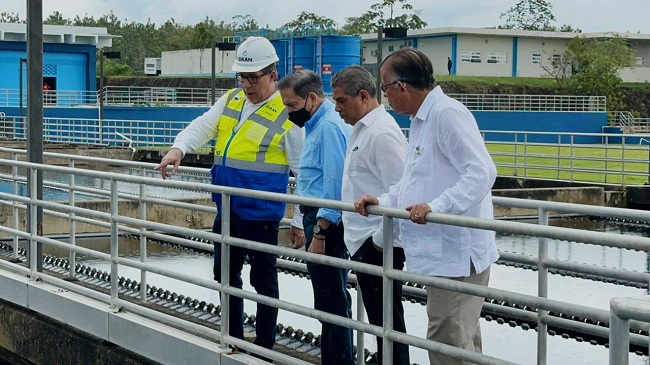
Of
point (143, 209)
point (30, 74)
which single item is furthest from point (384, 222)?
point (30, 74)

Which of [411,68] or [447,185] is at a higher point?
[411,68]

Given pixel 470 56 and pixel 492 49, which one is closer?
pixel 470 56

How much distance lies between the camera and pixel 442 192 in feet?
15.4

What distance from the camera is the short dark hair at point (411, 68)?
474 centimetres

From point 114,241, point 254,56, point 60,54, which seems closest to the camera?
point 254,56

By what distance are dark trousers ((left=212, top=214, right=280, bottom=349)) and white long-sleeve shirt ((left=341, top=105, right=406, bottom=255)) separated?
998mm

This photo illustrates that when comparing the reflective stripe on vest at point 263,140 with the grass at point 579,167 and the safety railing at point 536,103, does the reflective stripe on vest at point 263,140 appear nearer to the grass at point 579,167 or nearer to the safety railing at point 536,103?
the grass at point 579,167

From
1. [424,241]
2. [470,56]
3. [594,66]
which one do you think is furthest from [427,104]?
[470,56]

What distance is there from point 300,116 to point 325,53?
44.2 metres

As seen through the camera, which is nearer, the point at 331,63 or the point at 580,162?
the point at 580,162

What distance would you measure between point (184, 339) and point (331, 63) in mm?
43690

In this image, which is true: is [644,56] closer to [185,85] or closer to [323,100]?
[185,85]

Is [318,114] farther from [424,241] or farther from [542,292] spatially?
[542,292]

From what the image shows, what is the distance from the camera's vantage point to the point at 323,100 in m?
5.89
